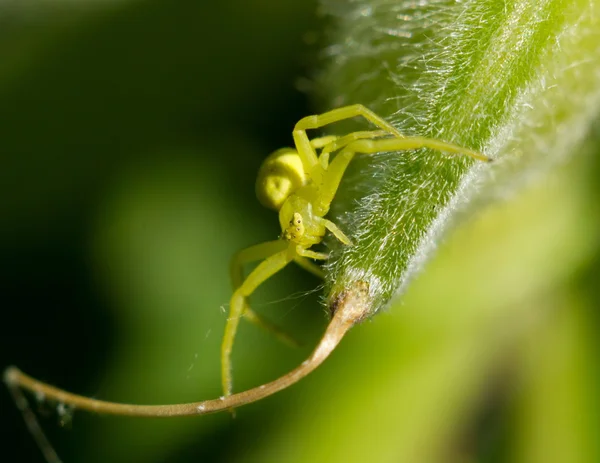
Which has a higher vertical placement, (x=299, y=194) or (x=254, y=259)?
(x=299, y=194)

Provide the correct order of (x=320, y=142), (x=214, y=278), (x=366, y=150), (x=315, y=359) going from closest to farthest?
(x=315, y=359), (x=366, y=150), (x=320, y=142), (x=214, y=278)

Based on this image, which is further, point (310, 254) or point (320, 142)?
point (320, 142)

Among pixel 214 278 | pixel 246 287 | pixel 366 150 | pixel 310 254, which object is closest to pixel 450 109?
pixel 366 150

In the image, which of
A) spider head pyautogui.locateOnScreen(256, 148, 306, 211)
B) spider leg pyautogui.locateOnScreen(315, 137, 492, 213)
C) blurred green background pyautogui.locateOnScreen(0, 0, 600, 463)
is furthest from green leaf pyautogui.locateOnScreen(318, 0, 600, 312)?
blurred green background pyautogui.locateOnScreen(0, 0, 600, 463)

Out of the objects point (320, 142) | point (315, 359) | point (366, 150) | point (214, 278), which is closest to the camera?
point (315, 359)

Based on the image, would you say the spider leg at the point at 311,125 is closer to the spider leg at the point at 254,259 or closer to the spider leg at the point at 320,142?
the spider leg at the point at 320,142

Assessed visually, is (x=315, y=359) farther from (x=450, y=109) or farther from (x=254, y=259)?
(x=254, y=259)

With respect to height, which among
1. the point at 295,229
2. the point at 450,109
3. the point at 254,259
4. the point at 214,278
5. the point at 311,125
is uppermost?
the point at 450,109

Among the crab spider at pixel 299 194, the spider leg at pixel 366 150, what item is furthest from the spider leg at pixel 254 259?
the spider leg at pixel 366 150

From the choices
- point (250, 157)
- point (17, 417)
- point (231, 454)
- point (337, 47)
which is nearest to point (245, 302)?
point (337, 47)
